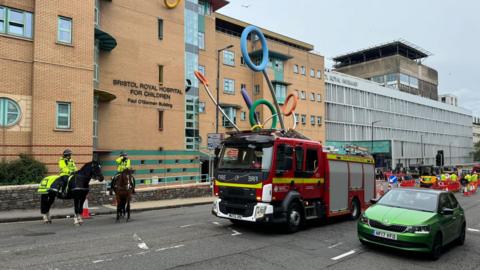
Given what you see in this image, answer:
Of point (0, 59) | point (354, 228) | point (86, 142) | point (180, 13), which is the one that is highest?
point (180, 13)

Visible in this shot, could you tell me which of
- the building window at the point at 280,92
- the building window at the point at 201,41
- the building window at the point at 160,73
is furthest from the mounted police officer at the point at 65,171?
the building window at the point at 280,92

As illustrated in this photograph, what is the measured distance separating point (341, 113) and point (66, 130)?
5293 centimetres

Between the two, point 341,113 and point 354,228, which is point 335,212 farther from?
point 341,113

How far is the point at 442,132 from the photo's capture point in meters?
100

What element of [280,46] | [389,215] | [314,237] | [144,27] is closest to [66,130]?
[144,27]

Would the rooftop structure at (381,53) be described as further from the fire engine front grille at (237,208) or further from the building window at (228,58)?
the fire engine front grille at (237,208)

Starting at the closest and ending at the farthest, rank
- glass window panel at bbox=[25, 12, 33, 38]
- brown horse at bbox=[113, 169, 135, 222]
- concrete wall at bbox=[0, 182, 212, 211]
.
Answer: brown horse at bbox=[113, 169, 135, 222] < concrete wall at bbox=[0, 182, 212, 211] < glass window panel at bbox=[25, 12, 33, 38]

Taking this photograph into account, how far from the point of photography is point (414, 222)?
8.04 m

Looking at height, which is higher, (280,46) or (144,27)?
(280,46)

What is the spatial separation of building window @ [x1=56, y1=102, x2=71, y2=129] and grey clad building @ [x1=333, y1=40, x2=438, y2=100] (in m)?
83.5

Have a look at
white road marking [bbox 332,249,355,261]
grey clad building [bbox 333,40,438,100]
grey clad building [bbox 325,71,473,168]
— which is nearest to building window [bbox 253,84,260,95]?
grey clad building [bbox 325,71,473,168]

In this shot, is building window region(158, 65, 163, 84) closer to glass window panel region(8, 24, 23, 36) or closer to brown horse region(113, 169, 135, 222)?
glass window panel region(8, 24, 23, 36)

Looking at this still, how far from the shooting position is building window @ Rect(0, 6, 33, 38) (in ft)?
56.4

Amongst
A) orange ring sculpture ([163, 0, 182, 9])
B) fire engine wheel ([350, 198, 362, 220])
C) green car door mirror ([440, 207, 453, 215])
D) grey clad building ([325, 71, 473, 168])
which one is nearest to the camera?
green car door mirror ([440, 207, 453, 215])
